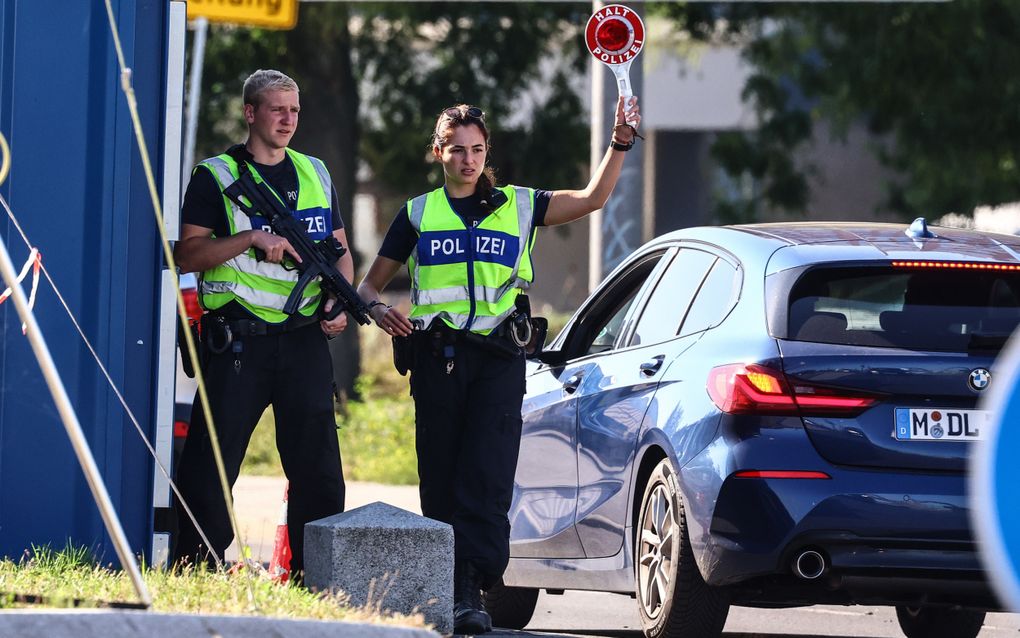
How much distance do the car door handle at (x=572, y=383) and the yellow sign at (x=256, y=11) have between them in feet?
16.1

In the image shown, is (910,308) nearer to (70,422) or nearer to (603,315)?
(603,315)

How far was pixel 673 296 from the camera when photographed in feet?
23.8

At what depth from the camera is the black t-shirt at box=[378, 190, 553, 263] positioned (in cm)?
691

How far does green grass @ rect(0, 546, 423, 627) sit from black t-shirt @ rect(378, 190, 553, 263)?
52.7 inches

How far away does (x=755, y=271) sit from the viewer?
661 cm

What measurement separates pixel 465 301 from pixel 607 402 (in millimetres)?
801

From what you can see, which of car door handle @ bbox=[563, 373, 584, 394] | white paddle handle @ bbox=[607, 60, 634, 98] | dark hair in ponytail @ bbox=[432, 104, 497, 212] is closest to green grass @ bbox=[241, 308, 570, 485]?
car door handle @ bbox=[563, 373, 584, 394]

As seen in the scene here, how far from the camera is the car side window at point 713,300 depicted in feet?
22.0

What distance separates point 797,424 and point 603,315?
192 cm

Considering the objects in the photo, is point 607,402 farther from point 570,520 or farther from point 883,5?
point 883,5

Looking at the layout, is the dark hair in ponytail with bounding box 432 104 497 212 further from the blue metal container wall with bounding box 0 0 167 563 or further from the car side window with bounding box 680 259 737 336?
the blue metal container wall with bounding box 0 0 167 563

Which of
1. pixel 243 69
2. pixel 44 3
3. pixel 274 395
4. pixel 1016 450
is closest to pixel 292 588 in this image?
pixel 274 395

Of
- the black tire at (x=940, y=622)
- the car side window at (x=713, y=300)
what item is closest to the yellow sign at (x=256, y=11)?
the car side window at (x=713, y=300)

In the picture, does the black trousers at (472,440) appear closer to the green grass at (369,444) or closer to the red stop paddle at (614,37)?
the red stop paddle at (614,37)
